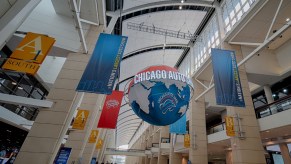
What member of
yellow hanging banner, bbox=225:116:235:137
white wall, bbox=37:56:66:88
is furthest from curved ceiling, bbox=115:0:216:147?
white wall, bbox=37:56:66:88

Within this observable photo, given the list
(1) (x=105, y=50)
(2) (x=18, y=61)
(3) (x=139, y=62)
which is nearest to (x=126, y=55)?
(3) (x=139, y=62)

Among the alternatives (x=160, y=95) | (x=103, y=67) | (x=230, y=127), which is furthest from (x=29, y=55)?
(x=230, y=127)

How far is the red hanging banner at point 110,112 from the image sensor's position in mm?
11727

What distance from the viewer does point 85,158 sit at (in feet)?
49.5

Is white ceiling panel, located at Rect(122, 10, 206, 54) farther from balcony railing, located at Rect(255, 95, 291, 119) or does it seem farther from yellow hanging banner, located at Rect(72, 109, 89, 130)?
balcony railing, located at Rect(255, 95, 291, 119)

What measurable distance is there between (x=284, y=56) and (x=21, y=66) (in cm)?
1652

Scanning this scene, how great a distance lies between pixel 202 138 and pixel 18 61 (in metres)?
14.5

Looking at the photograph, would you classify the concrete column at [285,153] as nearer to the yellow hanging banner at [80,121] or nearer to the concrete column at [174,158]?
the concrete column at [174,158]

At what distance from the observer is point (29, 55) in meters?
5.62

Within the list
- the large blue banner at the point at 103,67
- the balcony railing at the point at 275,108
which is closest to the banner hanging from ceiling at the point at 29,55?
the large blue banner at the point at 103,67

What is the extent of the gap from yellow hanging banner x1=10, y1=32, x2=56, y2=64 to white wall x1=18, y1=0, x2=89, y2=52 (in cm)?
319

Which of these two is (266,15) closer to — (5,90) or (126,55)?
(126,55)

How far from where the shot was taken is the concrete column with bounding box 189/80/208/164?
556 inches

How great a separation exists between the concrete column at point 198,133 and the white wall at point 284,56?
22.5ft
